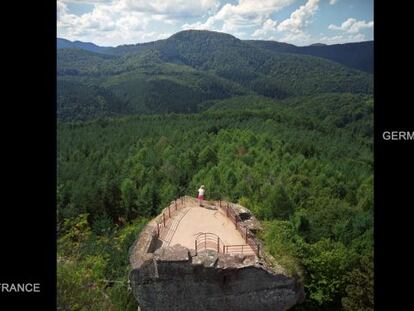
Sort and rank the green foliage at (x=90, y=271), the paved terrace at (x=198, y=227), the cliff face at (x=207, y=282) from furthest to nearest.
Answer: the paved terrace at (x=198, y=227)
the cliff face at (x=207, y=282)
the green foliage at (x=90, y=271)

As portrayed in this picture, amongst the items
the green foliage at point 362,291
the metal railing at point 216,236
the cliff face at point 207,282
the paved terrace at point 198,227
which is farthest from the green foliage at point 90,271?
the green foliage at point 362,291

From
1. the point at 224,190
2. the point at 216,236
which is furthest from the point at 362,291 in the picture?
the point at 224,190

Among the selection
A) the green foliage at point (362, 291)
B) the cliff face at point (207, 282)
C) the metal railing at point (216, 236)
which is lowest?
the green foliage at point (362, 291)

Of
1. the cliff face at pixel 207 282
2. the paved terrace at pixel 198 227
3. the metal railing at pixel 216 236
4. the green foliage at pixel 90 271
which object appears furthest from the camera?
the paved terrace at pixel 198 227

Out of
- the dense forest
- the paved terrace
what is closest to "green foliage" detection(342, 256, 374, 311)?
the dense forest

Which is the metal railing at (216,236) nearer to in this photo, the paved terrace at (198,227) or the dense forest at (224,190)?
the paved terrace at (198,227)

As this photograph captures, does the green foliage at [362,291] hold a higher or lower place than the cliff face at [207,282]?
lower

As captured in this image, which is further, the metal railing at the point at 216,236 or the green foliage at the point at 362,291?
the green foliage at the point at 362,291
